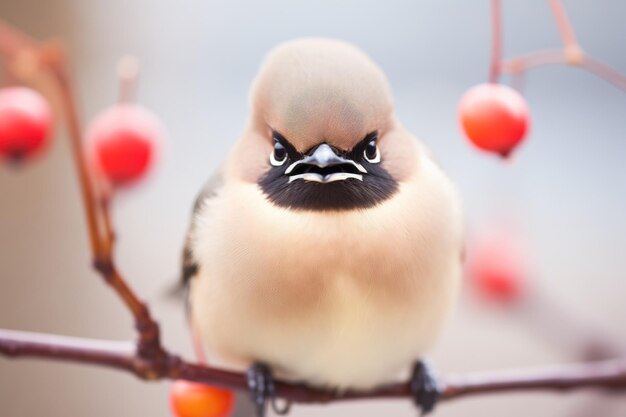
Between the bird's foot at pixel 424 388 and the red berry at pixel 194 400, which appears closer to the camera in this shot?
the red berry at pixel 194 400

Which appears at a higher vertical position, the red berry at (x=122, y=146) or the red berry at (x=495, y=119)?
the red berry at (x=495, y=119)

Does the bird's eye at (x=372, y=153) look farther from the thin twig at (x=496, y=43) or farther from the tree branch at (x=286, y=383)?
the tree branch at (x=286, y=383)

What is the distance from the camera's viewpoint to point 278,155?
713 millimetres

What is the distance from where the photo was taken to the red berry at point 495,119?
2.32 feet

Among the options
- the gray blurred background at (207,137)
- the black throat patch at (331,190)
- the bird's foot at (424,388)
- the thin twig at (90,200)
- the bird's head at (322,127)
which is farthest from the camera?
the bird's foot at (424,388)

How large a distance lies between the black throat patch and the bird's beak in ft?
0.13

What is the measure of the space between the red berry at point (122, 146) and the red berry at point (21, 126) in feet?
0.16

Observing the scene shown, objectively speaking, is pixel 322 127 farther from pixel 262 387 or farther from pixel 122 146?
pixel 262 387

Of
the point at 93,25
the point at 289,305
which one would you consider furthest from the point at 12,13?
the point at 289,305

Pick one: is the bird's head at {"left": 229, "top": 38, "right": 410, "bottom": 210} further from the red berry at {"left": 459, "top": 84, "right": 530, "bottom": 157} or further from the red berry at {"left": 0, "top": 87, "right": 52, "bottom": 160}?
the red berry at {"left": 0, "top": 87, "right": 52, "bottom": 160}

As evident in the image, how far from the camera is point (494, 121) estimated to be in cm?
71

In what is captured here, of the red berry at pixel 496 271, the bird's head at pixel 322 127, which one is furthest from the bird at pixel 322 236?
the red berry at pixel 496 271

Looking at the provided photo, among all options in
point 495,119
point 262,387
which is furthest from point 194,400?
point 495,119

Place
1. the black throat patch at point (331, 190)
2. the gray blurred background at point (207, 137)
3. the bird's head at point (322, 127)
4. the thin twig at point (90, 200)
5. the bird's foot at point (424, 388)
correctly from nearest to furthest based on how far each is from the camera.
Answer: the thin twig at point (90, 200), the bird's head at point (322, 127), the black throat patch at point (331, 190), the gray blurred background at point (207, 137), the bird's foot at point (424, 388)
